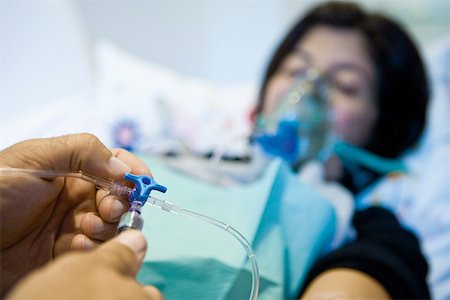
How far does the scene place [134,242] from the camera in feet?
1.37

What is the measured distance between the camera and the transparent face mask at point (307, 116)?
4.15 ft

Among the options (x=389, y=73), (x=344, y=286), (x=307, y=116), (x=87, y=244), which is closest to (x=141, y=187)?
(x=87, y=244)

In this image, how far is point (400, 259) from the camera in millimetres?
827

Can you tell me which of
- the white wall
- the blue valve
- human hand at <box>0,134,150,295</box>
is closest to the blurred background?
the white wall

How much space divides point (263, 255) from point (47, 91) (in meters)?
1.14

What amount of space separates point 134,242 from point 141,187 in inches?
4.4

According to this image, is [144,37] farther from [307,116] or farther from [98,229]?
[98,229]

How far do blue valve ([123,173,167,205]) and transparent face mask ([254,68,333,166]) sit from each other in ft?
2.16

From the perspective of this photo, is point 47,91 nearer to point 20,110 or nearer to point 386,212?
point 20,110

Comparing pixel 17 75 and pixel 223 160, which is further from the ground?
pixel 17 75

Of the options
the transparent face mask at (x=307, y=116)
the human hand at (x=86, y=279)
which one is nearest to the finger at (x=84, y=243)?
the human hand at (x=86, y=279)

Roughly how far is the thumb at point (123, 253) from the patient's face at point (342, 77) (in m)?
1.05

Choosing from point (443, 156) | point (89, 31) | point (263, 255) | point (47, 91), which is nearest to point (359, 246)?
point (263, 255)

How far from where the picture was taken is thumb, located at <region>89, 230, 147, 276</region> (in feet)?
1.19
